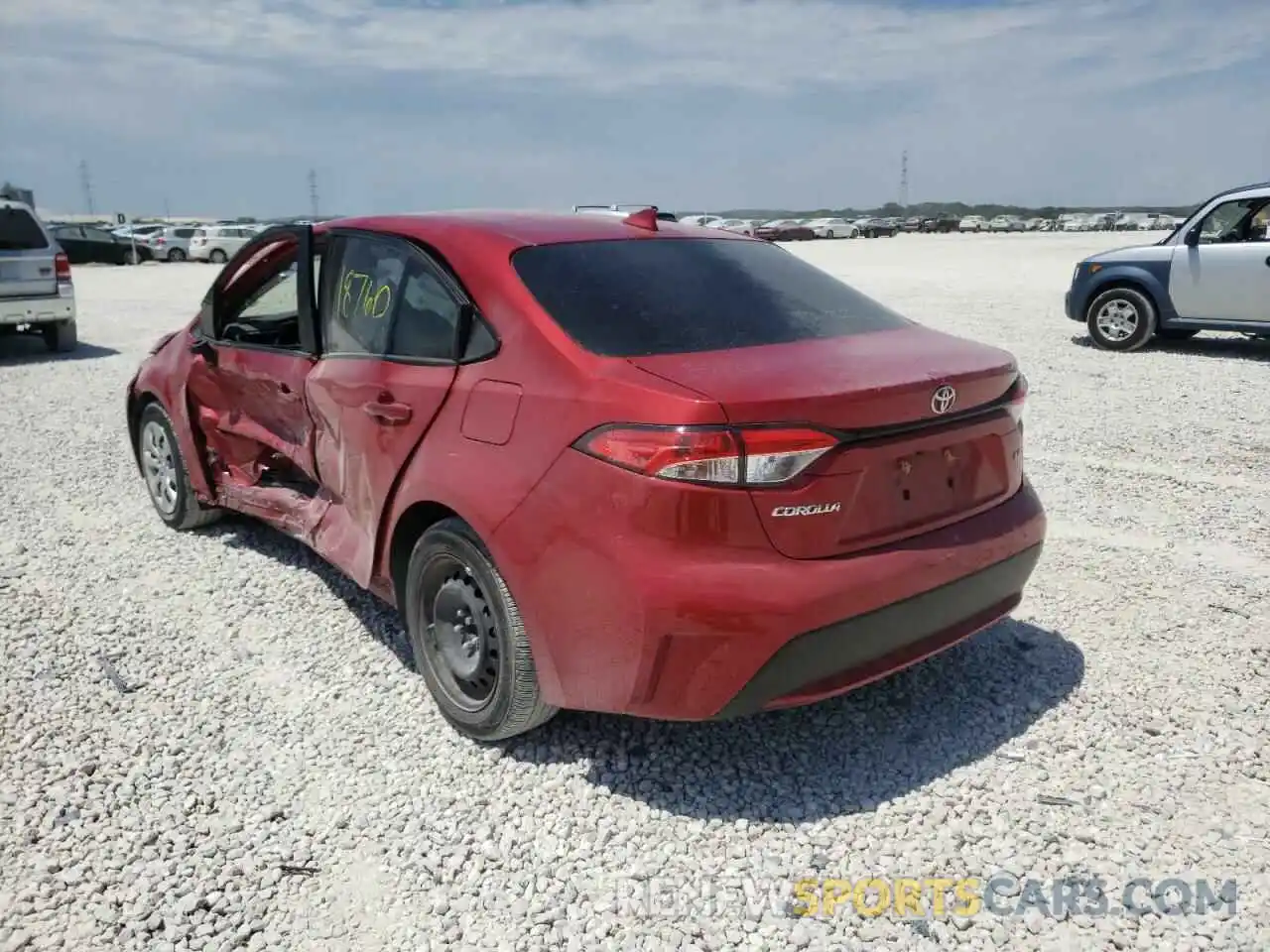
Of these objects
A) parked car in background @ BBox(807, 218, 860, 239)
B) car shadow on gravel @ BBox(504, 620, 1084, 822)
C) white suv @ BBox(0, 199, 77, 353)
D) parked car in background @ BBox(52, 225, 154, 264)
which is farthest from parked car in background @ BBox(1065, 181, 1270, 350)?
parked car in background @ BBox(807, 218, 860, 239)

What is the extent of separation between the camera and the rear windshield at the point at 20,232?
11125 mm

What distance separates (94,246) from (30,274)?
1071 inches

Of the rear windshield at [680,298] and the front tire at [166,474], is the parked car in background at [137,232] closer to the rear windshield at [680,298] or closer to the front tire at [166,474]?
the front tire at [166,474]

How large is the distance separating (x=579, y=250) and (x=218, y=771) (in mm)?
2036

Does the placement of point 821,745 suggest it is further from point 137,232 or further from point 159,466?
point 137,232

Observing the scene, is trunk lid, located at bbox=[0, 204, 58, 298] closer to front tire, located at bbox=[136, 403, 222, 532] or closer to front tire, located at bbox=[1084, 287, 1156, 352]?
front tire, located at bbox=[136, 403, 222, 532]

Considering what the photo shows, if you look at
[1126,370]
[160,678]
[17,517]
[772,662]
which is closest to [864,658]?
[772,662]

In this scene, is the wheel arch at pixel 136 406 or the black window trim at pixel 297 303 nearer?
the black window trim at pixel 297 303

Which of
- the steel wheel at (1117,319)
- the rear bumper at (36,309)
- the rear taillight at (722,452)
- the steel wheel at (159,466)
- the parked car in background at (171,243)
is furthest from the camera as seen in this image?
the parked car in background at (171,243)

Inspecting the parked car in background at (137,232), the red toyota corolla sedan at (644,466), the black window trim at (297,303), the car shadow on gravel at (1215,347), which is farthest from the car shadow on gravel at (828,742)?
the parked car in background at (137,232)

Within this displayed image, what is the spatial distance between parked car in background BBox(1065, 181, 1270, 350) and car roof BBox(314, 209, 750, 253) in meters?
8.77

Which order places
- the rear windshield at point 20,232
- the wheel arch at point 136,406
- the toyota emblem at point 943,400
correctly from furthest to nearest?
the rear windshield at point 20,232
the wheel arch at point 136,406
the toyota emblem at point 943,400

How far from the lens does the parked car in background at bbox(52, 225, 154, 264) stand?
34750mm

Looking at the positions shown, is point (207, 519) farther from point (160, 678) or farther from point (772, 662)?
point (772, 662)
